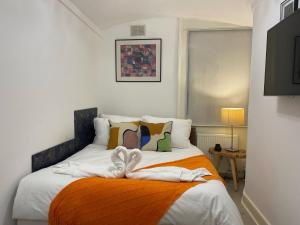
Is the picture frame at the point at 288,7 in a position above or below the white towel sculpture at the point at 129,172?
above

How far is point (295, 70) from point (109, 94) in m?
2.62

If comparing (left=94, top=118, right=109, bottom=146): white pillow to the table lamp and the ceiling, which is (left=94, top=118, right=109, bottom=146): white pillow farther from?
the table lamp

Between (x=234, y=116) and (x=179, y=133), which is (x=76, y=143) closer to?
(x=179, y=133)

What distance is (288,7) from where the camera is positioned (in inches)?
65.1

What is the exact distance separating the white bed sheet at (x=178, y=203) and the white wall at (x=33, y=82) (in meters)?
0.16

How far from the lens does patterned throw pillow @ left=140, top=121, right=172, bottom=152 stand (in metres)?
2.61

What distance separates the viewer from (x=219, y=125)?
3387 mm

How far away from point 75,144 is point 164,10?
2.01 metres

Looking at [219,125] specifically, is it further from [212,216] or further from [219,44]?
[212,216]

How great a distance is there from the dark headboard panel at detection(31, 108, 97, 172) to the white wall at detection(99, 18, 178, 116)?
1.42 ft

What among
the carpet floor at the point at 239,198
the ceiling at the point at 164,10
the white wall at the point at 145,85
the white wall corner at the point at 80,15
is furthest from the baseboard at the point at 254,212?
the white wall corner at the point at 80,15

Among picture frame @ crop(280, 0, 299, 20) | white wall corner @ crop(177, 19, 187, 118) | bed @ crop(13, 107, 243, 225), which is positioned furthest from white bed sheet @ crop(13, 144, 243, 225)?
white wall corner @ crop(177, 19, 187, 118)

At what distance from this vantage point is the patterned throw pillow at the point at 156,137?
2607 millimetres

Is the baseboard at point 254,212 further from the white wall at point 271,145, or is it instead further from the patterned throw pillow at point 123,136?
the patterned throw pillow at point 123,136
